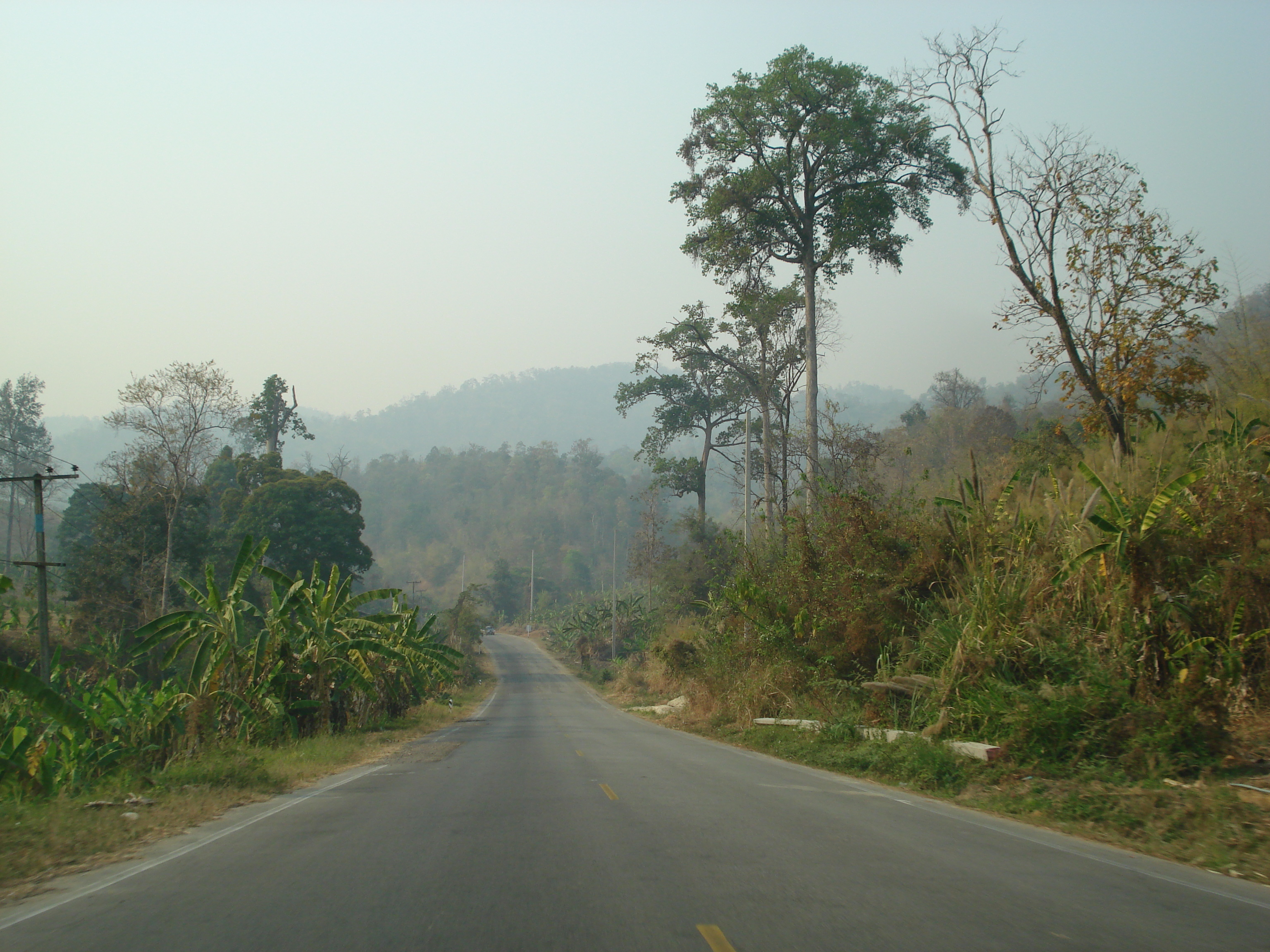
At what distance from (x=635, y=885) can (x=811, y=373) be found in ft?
66.2

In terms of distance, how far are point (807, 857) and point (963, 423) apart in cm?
6801

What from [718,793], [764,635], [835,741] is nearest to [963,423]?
[764,635]

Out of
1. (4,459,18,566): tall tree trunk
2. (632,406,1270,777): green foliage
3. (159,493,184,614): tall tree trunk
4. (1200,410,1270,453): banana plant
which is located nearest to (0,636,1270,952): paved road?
(632,406,1270,777): green foliage

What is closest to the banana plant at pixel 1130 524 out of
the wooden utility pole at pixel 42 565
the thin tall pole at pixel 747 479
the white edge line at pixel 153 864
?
the white edge line at pixel 153 864

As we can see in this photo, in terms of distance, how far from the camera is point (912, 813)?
355 inches

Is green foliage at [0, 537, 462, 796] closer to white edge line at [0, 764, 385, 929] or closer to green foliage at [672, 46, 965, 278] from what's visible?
white edge line at [0, 764, 385, 929]

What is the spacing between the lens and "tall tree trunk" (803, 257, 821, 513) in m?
24.4

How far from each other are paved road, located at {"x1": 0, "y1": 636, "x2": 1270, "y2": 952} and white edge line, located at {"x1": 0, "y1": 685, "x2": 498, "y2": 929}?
4cm

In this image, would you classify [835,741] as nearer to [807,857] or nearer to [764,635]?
[764,635]

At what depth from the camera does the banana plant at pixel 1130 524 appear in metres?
10.9

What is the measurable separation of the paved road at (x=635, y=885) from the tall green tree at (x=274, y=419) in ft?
179

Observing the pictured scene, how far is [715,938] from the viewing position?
4691 millimetres

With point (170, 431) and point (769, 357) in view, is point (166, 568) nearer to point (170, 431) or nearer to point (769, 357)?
point (170, 431)

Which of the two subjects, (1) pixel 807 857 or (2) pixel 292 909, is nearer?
(2) pixel 292 909
